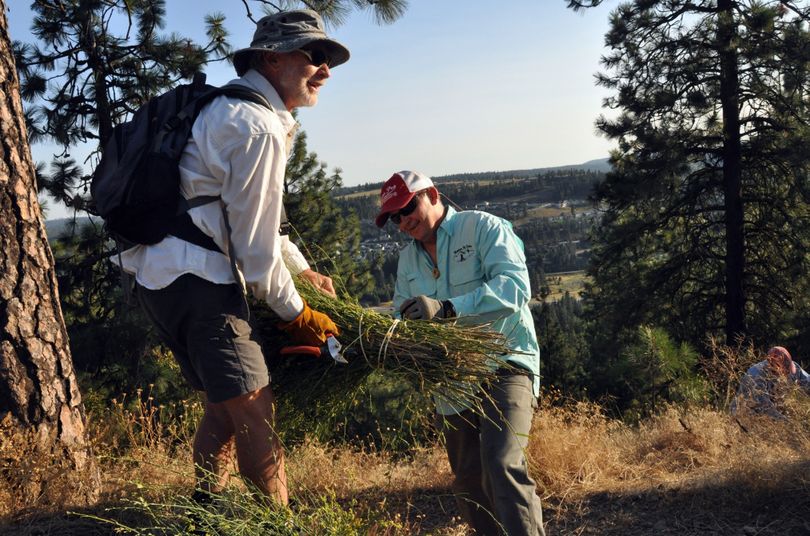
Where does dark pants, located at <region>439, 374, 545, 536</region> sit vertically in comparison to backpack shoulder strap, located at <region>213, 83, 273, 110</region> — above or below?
below

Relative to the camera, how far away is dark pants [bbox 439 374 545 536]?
2.46 metres

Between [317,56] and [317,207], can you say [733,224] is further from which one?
[317,56]

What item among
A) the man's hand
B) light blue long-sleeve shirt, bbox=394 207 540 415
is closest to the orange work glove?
the man's hand

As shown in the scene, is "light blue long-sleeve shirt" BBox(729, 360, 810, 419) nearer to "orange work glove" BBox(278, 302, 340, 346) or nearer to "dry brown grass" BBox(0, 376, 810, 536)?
"dry brown grass" BBox(0, 376, 810, 536)

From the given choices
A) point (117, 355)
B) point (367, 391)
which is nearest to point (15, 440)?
point (367, 391)

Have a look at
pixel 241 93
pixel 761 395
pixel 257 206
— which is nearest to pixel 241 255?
pixel 257 206

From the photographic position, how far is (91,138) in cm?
870

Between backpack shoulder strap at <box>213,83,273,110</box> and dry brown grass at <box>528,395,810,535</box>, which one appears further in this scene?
dry brown grass at <box>528,395,810,535</box>

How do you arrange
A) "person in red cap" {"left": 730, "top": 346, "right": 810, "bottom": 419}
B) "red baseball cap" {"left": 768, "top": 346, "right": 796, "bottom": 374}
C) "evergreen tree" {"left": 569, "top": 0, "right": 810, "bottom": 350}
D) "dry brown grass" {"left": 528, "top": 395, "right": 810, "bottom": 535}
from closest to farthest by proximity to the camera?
"dry brown grass" {"left": 528, "top": 395, "right": 810, "bottom": 535}
"person in red cap" {"left": 730, "top": 346, "right": 810, "bottom": 419}
"red baseball cap" {"left": 768, "top": 346, "right": 796, "bottom": 374}
"evergreen tree" {"left": 569, "top": 0, "right": 810, "bottom": 350}

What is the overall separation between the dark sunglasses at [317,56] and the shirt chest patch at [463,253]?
942 millimetres

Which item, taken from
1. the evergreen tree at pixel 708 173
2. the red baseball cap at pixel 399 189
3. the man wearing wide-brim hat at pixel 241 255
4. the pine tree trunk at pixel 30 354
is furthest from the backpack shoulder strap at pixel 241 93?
the evergreen tree at pixel 708 173

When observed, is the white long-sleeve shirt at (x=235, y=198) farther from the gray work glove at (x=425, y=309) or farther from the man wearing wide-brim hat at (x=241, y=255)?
the gray work glove at (x=425, y=309)

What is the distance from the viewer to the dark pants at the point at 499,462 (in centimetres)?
246

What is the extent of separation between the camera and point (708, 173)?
15336 mm
